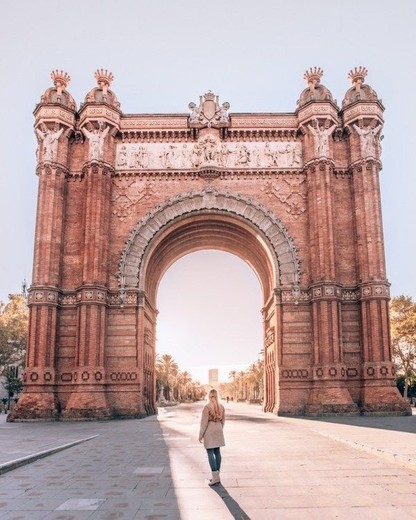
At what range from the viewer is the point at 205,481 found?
340 inches

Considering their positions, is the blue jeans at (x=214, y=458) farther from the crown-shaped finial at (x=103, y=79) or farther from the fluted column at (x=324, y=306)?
the crown-shaped finial at (x=103, y=79)

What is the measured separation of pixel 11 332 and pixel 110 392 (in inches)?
983

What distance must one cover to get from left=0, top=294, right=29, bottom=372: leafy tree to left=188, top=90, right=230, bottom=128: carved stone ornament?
28.5 metres

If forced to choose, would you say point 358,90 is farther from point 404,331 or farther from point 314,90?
point 404,331

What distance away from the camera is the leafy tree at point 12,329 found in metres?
47.7

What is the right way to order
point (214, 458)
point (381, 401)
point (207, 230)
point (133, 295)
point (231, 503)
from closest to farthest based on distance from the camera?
point (231, 503) < point (214, 458) < point (381, 401) < point (133, 295) < point (207, 230)

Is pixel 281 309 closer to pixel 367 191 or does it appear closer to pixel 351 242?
pixel 351 242

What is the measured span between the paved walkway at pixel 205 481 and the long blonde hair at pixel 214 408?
1010mm

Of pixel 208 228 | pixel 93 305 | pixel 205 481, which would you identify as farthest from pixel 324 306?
pixel 205 481

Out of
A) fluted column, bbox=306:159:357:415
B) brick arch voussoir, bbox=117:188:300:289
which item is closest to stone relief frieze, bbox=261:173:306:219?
fluted column, bbox=306:159:357:415

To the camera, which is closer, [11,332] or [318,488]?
[318,488]

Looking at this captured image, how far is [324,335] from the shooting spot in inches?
1037

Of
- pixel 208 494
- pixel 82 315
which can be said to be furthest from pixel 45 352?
pixel 208 494

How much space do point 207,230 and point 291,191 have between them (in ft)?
18.6
